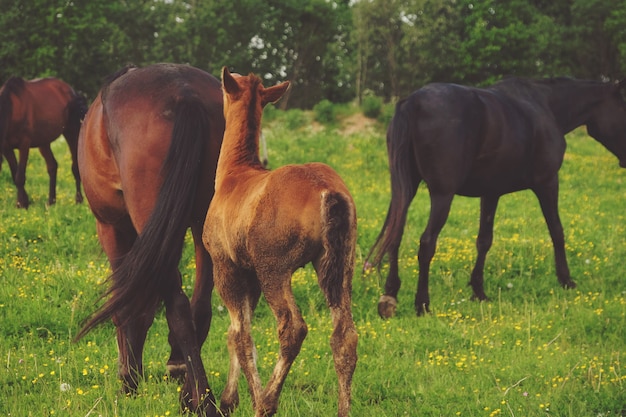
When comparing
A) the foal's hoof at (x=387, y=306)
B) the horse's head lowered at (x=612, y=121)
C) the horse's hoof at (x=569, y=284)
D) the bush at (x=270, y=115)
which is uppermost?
the horse's head lowered at (x=612, y=121)

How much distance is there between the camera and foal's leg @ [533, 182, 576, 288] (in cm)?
788

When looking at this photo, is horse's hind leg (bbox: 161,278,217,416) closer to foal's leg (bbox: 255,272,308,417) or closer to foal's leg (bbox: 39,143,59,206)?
foal's leg (bbox: 255,272,308,417)

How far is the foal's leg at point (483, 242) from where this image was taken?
7.54m

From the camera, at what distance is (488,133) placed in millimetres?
7383

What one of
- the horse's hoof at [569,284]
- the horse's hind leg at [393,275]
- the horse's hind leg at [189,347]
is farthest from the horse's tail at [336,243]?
the horse's hoof at [569,284]

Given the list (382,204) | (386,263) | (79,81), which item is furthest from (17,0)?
(386,263)

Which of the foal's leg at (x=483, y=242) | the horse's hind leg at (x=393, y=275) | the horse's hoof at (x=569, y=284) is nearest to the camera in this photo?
the horse's hind leg at (x=393, y=275)

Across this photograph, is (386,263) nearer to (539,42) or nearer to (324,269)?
(324,269)

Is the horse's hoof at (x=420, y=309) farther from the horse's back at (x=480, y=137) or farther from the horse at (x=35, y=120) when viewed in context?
the horse at (x=35, y=120)

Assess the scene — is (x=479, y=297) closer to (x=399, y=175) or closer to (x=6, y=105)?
(x=399, y=175)

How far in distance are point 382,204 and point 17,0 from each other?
29.6 metres

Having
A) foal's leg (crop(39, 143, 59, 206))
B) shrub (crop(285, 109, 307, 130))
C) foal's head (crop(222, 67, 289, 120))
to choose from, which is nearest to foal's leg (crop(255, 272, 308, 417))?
→ foal's head (crop(222, 67, 289, 120))

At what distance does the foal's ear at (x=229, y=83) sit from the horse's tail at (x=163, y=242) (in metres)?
0.49

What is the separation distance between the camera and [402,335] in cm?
587
